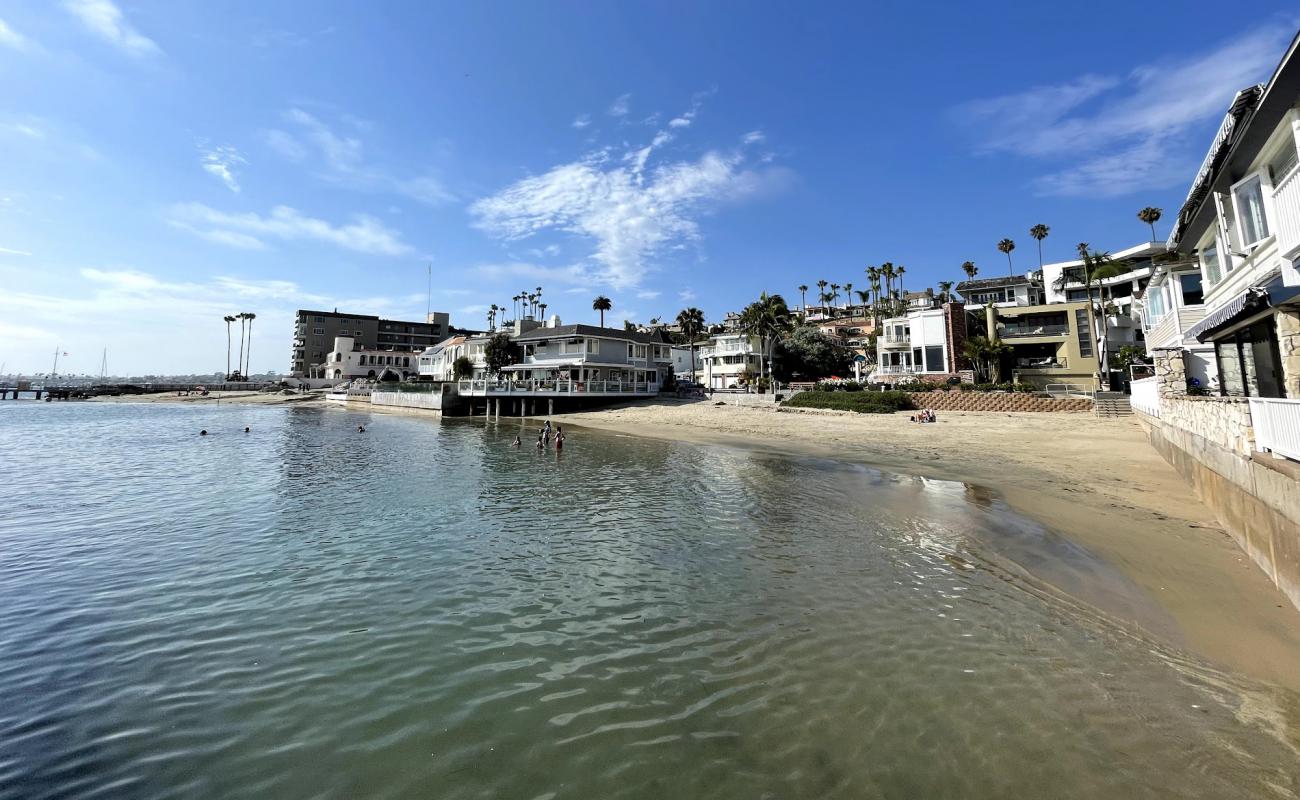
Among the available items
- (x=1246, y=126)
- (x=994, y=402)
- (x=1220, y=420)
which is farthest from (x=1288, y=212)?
Answer: (x=994, y=402)

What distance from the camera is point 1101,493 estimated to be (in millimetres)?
16281

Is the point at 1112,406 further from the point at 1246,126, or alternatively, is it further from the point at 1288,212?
the point at 1288,212

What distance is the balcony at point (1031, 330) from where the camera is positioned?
1964 inches

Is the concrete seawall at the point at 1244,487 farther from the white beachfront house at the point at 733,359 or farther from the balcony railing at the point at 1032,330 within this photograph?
the white beachfront house at the point at 733,359

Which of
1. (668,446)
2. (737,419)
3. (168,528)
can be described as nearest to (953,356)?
(737,419)

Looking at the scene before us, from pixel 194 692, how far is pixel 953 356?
5884 cm

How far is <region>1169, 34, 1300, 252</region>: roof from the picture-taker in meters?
9.59

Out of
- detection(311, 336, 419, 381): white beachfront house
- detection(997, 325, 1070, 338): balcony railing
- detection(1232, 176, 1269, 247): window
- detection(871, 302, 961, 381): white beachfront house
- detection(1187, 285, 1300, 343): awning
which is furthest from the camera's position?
detection(311, 336, 419, 381): white beachfront house

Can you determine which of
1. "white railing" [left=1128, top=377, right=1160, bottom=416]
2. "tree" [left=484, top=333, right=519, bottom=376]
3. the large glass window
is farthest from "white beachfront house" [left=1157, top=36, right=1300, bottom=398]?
"tree" [left=484, top=333, right=519, bottom=376]

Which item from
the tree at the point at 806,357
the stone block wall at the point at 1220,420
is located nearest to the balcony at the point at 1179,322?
the stone block wall at the point at 1220,420

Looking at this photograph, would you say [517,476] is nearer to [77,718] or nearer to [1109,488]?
[77,718]

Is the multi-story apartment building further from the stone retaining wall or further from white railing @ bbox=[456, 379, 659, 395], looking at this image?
the stone retaining wall

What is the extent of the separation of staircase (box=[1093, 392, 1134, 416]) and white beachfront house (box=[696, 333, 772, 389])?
1381 inches

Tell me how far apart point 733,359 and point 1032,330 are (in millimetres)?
36035
